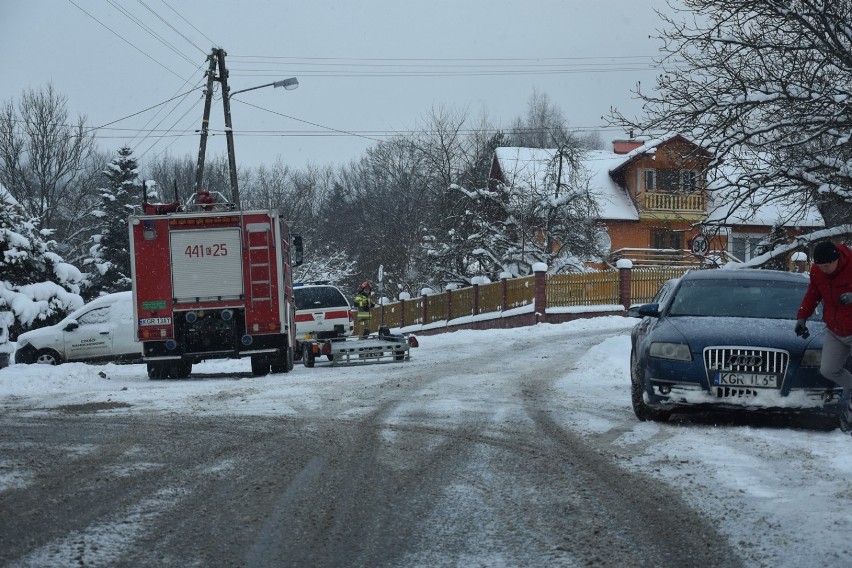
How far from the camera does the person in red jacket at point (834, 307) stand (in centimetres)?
891

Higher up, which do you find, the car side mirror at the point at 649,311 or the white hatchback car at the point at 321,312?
the car side mirror at the point at 649,311

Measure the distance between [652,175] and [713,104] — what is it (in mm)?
32336

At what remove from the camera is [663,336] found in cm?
1020

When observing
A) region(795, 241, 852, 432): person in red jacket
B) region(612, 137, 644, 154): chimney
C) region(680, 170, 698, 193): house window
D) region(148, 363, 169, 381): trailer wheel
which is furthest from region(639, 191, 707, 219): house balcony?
region(795, 241, 852, 432): person in red jacket

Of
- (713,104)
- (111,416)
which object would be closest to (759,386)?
(111,416)

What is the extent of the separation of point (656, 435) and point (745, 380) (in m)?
1.04

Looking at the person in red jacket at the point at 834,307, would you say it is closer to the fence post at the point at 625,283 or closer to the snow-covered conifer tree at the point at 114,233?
the fence post at the point at 625,283

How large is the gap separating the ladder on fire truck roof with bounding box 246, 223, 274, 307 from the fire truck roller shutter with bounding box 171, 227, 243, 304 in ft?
0.65

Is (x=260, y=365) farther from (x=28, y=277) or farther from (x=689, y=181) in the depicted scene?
(x=28, y=277)

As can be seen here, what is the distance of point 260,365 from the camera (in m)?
19.0

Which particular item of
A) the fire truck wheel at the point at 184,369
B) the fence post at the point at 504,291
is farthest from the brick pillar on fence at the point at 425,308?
the fire truck wheel at the point at 184,369

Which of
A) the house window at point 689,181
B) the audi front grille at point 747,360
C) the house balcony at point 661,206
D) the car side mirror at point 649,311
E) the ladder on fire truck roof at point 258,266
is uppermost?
the house balcony at point 661,206

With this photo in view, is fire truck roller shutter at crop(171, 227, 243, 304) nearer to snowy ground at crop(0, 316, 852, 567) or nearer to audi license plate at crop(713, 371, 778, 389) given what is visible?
snowy ground at crop(0, 316, 852, 567)

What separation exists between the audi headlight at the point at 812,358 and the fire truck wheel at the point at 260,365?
Result: 36.6 feet
